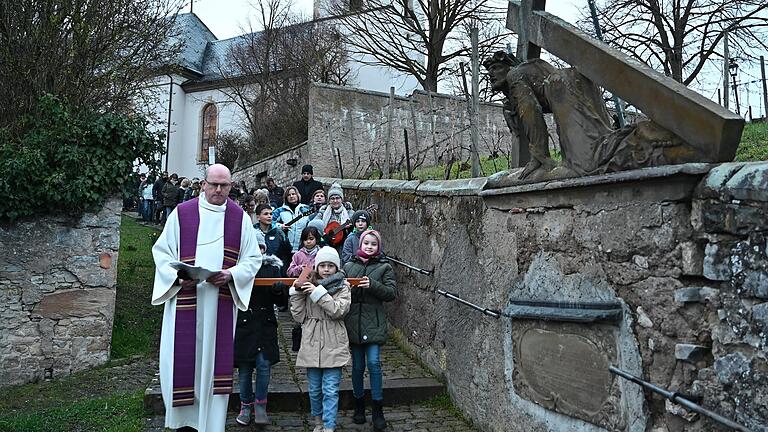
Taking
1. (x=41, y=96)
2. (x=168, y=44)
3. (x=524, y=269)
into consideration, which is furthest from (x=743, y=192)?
(x=168, y=44)

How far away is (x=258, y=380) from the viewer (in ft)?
16.5

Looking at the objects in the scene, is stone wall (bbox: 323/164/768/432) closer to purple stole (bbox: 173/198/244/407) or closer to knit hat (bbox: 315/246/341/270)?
knit hat (bbox: 315/246/341/270)

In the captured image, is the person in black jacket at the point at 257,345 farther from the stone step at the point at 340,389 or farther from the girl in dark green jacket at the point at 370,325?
the girl in dark green jacket at the point at 370,325

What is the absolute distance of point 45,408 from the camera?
19.7ft

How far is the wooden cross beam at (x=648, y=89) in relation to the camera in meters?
2.92

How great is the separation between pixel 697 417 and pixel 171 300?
333 centimetres

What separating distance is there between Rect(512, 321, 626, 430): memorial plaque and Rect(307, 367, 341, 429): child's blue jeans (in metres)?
1.34

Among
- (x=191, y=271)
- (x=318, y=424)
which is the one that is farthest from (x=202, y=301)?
(x=318, y=424)

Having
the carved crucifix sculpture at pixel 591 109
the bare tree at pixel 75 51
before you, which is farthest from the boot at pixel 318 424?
the bare tree at pixel 75 51

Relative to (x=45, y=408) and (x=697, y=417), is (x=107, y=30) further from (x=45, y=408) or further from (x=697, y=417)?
(x=697, y=417)

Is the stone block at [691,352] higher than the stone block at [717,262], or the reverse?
the stone block at [717,262]

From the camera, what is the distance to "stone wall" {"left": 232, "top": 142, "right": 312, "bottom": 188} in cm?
1750

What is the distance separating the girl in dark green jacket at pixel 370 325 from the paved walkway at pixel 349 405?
0.22 m

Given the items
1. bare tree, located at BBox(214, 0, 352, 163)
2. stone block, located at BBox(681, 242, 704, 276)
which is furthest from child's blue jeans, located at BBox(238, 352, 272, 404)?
bare tree, located at BBox(214, 0, 352, 163)
